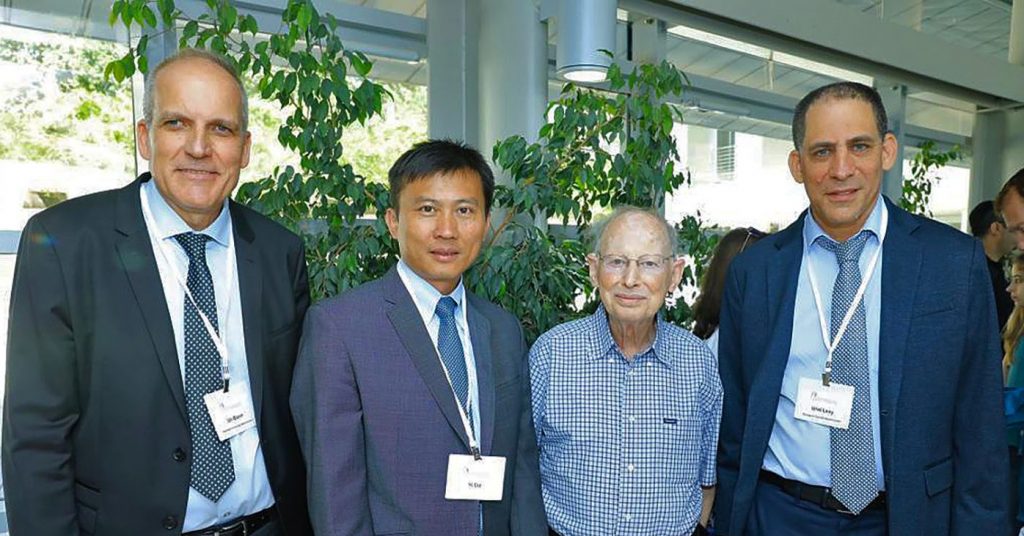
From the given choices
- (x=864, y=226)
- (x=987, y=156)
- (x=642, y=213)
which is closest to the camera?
(x=864, y=226)

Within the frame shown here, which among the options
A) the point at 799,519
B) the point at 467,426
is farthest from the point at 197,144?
the point at 799,519

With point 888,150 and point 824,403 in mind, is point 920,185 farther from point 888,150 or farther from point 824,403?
point 824,403

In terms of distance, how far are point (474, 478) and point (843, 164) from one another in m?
1.14

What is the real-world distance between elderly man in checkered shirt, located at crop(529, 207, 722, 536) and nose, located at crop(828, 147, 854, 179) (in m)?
0.43

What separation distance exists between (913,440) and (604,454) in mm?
717

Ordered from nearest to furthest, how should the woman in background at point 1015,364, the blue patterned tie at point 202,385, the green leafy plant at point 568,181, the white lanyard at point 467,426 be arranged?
the blue patterned tie at point 202,385
the white lanyard at point 467,426
the woman in background at point 1015,364
the green leafy plant at point 568,181

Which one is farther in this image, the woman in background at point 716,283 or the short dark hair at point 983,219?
the short dark hair at point 983,219

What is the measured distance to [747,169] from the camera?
219 inches

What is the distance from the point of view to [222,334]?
140 cm

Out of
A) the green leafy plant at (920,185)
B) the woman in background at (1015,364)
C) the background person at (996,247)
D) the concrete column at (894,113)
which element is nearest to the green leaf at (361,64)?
the woman in background at (1015,364)

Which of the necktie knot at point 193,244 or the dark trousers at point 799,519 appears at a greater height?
the necktie knot at point 193,244

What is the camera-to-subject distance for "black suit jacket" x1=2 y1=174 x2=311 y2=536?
123 cm

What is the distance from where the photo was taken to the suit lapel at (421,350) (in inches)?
55.8

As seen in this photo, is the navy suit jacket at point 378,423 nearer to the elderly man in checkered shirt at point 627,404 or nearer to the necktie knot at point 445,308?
the necktie knot at point 445,308
